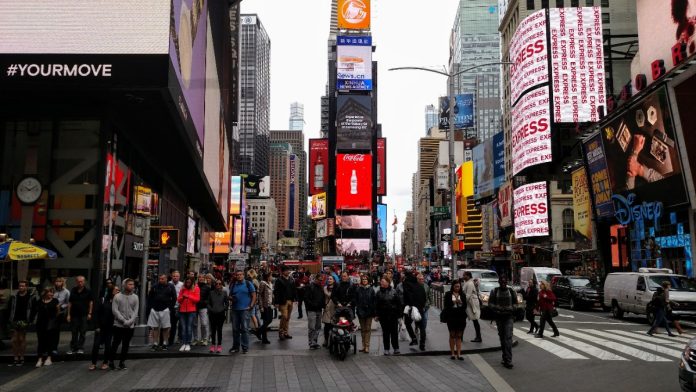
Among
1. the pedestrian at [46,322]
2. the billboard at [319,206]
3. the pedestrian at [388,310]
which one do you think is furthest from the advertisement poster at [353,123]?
the pedestrian at [46,322]

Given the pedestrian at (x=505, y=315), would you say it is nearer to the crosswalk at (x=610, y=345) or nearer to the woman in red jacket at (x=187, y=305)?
the crosswalk at (x=610, y=345)

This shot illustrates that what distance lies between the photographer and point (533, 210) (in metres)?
65.6

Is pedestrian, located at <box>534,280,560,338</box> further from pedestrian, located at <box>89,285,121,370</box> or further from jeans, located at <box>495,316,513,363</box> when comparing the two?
pedestrian, located at <box>89,285,121,370</box>

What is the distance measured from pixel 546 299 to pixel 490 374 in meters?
6.39

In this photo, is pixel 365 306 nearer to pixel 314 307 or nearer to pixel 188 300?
pixel 314 307

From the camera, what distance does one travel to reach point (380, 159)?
15900 cm

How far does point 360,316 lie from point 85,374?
5.97m

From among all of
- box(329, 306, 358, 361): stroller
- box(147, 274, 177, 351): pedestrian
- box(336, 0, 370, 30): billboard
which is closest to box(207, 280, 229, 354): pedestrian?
box(147, 274, 177, 351): pedestrian

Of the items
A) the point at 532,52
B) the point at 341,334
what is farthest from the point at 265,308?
the point at 532,52

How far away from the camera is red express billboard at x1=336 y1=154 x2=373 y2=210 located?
12738 centimetres

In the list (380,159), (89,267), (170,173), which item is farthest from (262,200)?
(89,267)

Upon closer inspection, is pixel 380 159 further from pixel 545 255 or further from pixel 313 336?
pixel 313 336

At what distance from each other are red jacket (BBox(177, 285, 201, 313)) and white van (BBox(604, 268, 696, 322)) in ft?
50.7

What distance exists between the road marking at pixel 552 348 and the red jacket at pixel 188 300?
866 cm
